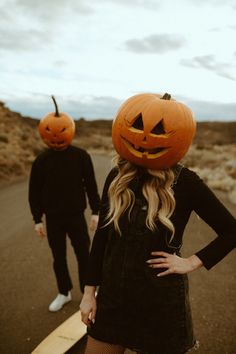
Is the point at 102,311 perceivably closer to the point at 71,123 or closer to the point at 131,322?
the point at 131,322

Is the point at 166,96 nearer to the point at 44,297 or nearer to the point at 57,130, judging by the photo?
the point at 57,130

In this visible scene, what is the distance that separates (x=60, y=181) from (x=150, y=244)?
8.04ft

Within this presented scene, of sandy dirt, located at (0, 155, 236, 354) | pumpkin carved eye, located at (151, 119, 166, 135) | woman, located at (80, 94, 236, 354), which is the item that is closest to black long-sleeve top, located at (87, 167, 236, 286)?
woman, located at (80, 94, 236, 354)

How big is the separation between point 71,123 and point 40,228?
4.30ft

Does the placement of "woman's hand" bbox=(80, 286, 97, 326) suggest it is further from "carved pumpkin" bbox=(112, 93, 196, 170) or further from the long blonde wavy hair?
"carved pumpkin" bbox=(112, 93, 196, 170)

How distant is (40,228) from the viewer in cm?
470

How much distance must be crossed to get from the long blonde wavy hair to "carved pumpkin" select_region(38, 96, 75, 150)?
2.38 meters

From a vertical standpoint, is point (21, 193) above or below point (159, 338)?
below

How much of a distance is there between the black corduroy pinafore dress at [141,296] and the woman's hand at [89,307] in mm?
123

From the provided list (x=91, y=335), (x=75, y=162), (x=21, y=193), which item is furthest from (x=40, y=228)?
(x=21, y=193)

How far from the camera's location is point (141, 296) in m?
2.23

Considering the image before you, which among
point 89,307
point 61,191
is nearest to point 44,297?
point 61,191

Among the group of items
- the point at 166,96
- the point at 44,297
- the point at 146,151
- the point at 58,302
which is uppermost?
the point at 166,96

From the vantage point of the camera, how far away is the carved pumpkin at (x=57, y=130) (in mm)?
4660
